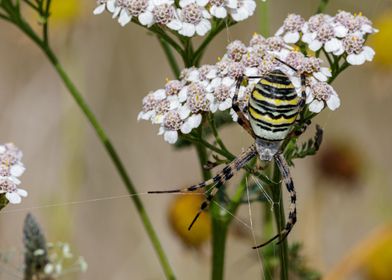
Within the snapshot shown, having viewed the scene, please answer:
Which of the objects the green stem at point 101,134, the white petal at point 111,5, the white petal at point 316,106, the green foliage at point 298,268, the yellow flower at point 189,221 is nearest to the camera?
the white petal at point 316,106

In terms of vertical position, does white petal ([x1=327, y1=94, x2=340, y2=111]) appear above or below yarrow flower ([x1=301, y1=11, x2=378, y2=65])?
below

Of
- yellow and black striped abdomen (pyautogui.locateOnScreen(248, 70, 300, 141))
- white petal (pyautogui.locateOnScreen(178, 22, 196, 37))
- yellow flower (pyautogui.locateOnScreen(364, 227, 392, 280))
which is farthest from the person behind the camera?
yellow flower (pyautogui.locateOnScreen(364, 227, 392, 280))

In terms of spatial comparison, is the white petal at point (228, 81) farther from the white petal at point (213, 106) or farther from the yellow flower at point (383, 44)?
the yellow flower at point (383, 44)

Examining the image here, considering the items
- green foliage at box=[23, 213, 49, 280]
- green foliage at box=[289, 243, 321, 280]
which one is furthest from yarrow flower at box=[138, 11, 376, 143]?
green foliage at box=[289, 243, 321, 280]

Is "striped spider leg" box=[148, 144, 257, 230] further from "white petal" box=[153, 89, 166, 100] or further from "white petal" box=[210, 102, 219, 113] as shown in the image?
"white petal" box=[153, 89, 166, 100]

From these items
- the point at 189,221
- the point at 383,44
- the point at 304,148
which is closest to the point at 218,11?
the point at 304,148

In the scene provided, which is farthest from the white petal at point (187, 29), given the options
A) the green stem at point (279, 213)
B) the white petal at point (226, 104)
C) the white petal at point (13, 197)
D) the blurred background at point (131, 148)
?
the blurred background at point (131, 148)

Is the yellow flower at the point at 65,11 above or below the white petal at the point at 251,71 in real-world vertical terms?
above
